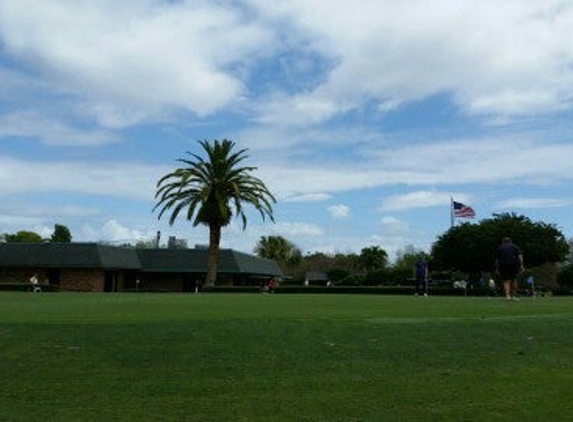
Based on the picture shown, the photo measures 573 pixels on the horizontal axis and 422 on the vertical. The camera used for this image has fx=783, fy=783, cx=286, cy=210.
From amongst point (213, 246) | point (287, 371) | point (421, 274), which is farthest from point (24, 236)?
point (287, 371)

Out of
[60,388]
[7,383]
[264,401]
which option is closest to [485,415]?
[264,401]

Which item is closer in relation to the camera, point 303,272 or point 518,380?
point 518,380

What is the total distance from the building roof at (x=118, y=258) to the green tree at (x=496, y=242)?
1987 centimetres

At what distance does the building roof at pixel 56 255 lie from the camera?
6644 centimetres

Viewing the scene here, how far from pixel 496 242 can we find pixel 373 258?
197ft

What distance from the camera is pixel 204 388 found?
7199 mm

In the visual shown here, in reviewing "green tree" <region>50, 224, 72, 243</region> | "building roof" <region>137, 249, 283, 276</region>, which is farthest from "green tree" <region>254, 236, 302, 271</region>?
"building roof" <region>137, 249, 283, 276</region>

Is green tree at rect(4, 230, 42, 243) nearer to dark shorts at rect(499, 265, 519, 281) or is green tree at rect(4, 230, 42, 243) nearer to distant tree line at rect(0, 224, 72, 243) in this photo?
distant tree line at rect(0, 224, 72, 243)

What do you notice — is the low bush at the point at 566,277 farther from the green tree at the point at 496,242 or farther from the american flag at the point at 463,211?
the american flag at the point at 463,211

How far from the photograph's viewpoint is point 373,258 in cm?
12606

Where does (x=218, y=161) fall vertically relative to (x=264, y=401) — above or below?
above

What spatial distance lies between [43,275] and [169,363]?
2483 inches

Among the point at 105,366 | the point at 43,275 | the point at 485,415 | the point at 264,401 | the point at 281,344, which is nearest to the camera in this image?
the point at 485,415

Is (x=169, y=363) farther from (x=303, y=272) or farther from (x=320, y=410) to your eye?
(x=303, y=272)
